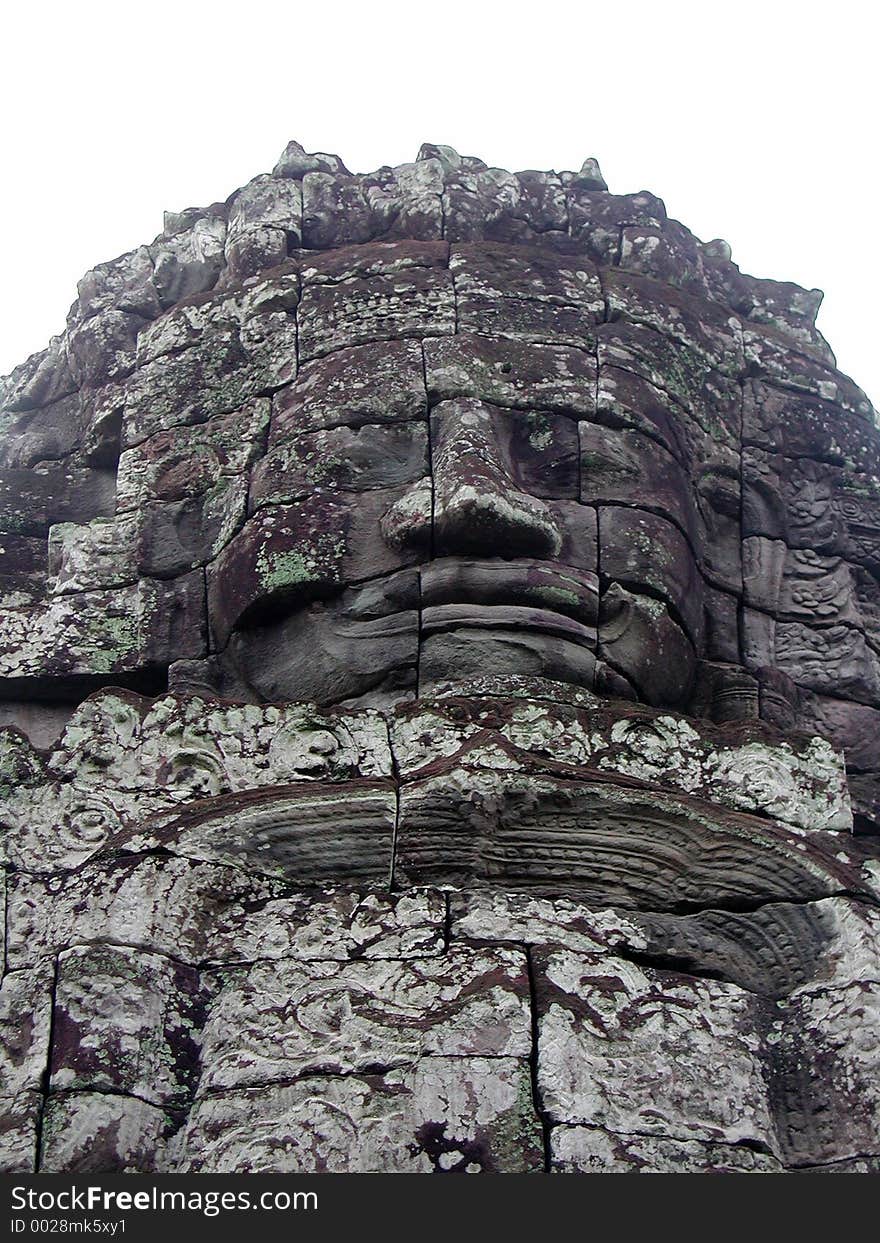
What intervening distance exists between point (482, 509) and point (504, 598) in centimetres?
35

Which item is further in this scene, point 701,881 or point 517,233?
point 517,233

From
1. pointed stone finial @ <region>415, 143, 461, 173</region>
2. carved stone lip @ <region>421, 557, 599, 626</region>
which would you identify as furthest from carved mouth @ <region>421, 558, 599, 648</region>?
pointed stone finial @ <region>415, 143, 461, 173</region>

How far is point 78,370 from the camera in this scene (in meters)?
10.4

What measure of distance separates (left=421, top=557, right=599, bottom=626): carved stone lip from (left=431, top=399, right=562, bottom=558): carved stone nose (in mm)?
77

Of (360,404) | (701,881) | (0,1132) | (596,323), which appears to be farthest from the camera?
(596,323)

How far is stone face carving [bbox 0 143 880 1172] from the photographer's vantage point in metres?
6.64

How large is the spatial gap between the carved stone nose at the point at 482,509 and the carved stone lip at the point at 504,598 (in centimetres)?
8

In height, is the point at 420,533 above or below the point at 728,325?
below

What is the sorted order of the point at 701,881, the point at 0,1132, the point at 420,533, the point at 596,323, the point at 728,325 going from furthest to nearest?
the point at 728,325 → the point at 596,323 → the point at 420,533 → the point at 701,881 → the point at 0,1132

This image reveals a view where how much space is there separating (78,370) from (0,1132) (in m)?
4.84

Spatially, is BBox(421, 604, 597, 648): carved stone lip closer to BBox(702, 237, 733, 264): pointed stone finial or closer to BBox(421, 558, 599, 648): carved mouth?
BBox(421, 558, 599, 648): carved mouth

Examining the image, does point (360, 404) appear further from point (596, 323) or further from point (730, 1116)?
point (730, 1116)

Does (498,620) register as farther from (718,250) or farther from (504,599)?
(718,250)

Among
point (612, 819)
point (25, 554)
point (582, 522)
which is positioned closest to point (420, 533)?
point (582, 522)
